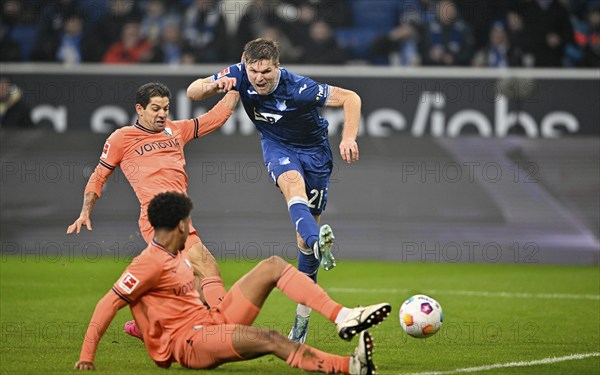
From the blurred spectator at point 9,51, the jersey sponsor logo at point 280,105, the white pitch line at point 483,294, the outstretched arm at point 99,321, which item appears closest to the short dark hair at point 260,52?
the jersey sponsor logo at point 280,105

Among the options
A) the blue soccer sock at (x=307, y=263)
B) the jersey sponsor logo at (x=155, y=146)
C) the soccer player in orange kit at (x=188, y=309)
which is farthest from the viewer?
the blue soccer sock at (x=307, y=263)

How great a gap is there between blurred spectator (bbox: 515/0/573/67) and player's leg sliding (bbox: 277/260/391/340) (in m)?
11.9

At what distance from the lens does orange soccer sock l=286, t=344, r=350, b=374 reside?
6.27 meters

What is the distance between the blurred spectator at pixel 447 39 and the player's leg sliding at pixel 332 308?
454 inches

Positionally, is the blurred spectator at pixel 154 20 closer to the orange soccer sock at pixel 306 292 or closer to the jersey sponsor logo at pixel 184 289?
A: the jersey sponsor logo at pixel 184 289

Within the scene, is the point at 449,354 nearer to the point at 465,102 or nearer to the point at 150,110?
the point at 150,110


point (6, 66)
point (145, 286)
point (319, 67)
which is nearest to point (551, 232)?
point (319, 67)

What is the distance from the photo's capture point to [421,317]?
25.5ft

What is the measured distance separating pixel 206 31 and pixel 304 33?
74.2 inches

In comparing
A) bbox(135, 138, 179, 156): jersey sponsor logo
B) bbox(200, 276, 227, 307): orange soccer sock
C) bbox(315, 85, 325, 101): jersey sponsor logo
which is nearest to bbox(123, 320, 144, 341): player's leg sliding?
bbox(200, 276, 227, 307): orange soccer sock

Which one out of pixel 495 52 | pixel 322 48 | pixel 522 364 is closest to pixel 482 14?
pixel 495 52

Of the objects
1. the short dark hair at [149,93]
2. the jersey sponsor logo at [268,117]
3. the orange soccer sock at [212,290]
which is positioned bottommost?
the orange soccer sock at [212,290]

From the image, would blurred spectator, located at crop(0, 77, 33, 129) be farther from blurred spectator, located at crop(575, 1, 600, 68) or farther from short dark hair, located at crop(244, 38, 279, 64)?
blurred spectator, located at crop(575, 1, 600, 68)

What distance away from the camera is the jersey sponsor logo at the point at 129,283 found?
6.43m
